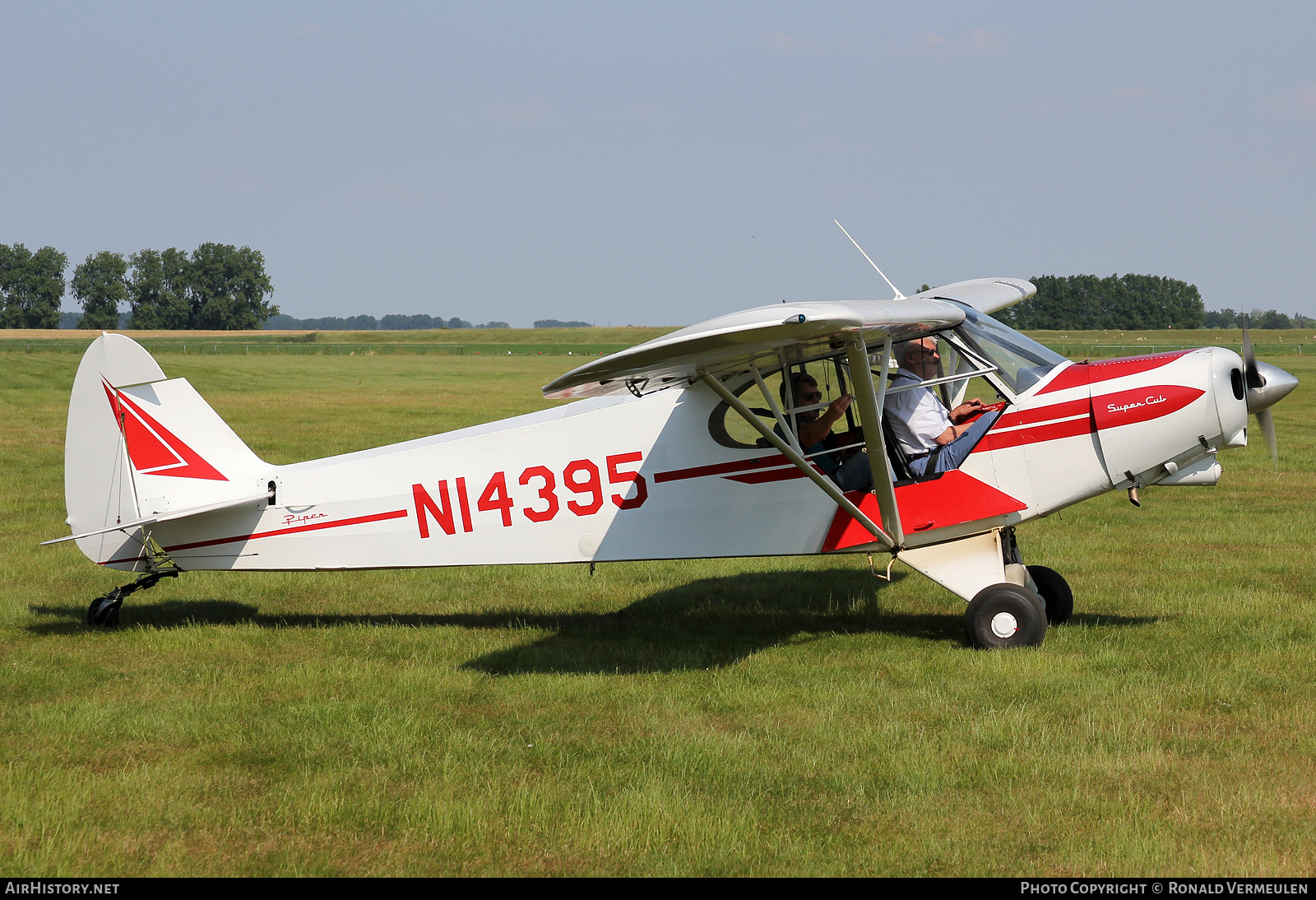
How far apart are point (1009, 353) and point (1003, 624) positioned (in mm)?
1952

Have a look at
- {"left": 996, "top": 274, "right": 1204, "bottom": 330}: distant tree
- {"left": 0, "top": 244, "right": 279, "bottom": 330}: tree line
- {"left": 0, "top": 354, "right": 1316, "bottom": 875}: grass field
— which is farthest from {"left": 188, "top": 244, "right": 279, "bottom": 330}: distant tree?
{"left": 0, "top": 354, "right": 1316, "bottom": 875}: grass field

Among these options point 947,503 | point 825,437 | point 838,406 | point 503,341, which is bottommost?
point 947,503

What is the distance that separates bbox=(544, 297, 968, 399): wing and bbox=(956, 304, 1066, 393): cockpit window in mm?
304

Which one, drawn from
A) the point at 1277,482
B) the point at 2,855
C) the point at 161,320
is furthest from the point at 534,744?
the point at 161,320

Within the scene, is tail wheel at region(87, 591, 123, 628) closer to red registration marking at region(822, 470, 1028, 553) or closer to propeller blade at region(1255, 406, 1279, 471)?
red registration marking at region(822, 470, 1028, 553)

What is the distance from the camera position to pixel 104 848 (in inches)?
186

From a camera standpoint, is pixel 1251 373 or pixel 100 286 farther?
pixel 100 286

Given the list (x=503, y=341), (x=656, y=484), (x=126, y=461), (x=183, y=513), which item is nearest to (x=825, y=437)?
(x=656, y=484)

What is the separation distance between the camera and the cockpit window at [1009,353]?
24.9 feet

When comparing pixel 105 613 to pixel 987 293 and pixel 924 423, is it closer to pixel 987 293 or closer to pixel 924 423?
pixel 924 423

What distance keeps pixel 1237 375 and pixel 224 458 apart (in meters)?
7.60

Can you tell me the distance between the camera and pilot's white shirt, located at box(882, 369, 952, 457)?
7.58 m

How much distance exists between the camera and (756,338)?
19.1 ft

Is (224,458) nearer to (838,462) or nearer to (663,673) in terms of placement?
(663,673)
